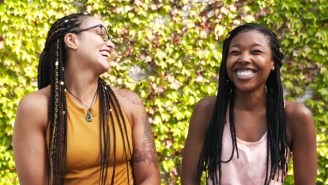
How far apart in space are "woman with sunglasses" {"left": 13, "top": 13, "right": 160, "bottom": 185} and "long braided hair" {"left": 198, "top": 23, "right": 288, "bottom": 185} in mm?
346

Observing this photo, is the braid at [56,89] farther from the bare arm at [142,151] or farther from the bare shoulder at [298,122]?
the bare shoulder at [298,122]

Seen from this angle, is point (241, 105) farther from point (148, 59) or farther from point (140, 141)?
point (148, 59)

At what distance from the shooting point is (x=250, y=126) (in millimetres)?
2766

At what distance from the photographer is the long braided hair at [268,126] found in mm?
2689

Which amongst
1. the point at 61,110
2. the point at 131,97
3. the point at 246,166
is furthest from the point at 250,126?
the point at 61,110

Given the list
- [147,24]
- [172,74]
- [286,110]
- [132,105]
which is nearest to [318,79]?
[172,74]

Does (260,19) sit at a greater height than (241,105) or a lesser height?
greater

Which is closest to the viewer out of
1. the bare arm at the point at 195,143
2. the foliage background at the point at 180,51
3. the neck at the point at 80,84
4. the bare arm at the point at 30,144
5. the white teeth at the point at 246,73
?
the bare arm at the point at 30,144

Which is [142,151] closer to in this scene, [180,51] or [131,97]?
[131,97]

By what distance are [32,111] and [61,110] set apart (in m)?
0.16

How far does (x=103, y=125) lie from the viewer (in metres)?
2.67

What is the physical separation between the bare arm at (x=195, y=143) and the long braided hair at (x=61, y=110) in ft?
1.16

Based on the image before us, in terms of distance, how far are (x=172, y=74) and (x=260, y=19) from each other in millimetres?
1186

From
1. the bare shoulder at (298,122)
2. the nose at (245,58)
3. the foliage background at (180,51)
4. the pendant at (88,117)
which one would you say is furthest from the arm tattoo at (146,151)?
the foliage background at (180,51)
